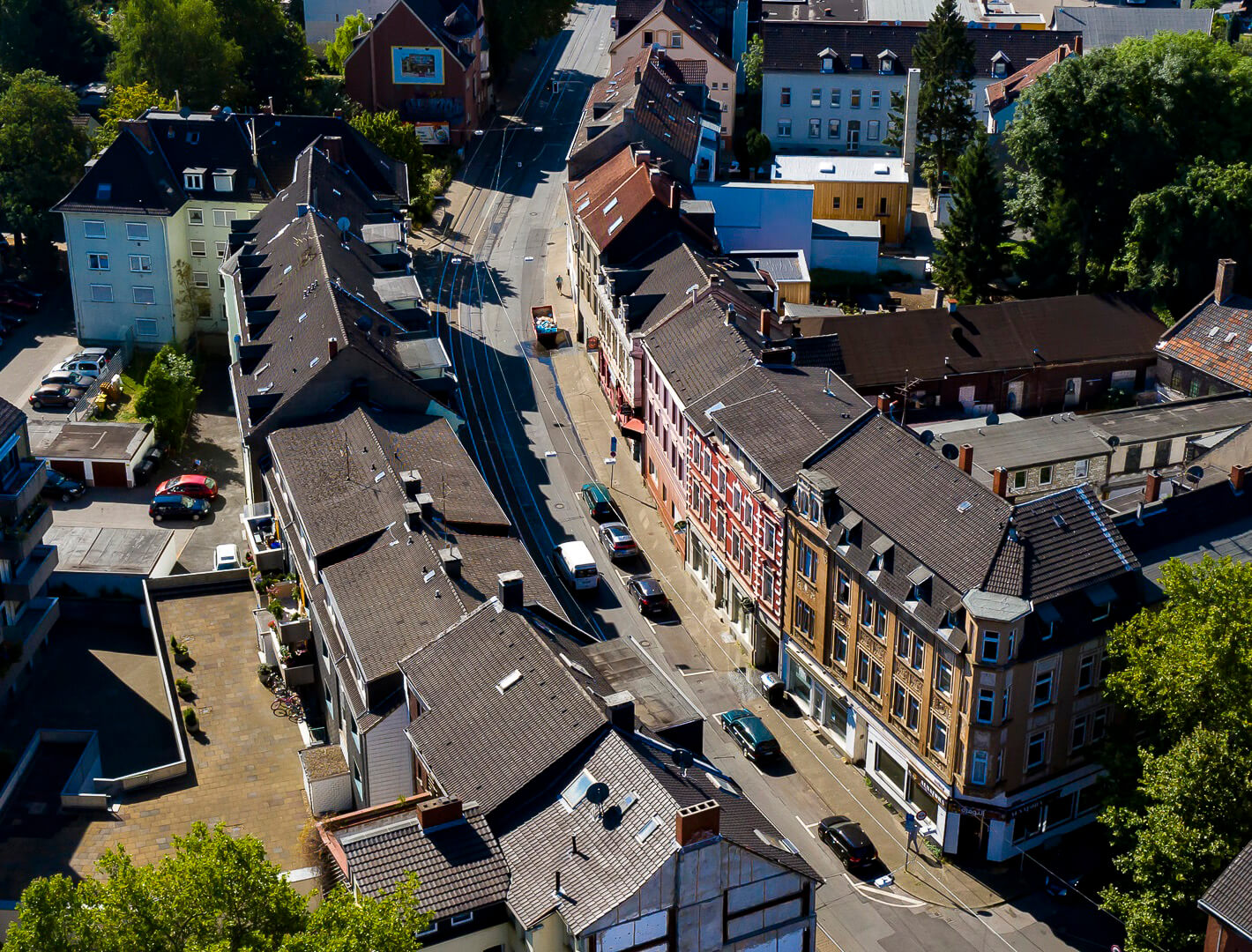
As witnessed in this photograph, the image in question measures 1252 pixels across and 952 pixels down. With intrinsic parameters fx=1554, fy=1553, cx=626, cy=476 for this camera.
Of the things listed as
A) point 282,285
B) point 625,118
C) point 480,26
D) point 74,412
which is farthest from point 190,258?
point 480,26

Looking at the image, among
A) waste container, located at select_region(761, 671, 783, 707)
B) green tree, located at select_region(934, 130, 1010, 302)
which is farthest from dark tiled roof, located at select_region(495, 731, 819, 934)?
green tree, located at select_region(934, 130, 1010, 302)

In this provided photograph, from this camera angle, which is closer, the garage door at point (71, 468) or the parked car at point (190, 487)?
the parked car at point (190, 487)

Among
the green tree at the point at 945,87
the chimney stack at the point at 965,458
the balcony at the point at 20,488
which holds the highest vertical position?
the green tree at the point at 945,87

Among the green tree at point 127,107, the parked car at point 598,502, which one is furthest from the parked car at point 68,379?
the parked car at point 598,502

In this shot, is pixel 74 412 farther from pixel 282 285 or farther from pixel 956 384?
pixel 956 384

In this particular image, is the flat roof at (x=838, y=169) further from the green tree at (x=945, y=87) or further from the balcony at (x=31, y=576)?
the balcony at (x=31, y=576)

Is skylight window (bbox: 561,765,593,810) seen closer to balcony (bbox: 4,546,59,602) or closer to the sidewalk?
the sidewalk
